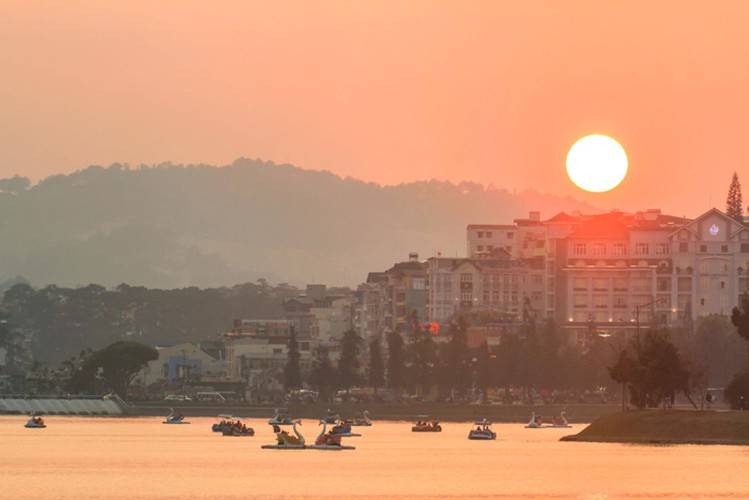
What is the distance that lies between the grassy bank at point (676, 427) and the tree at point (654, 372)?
3342mm

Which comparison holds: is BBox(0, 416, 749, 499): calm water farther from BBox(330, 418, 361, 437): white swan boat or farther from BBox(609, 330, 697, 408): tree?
BBox(609, 330, 697, 408): tree

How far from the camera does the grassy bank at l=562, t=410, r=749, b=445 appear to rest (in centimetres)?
13338

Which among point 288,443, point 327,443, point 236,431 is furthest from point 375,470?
point 236,431

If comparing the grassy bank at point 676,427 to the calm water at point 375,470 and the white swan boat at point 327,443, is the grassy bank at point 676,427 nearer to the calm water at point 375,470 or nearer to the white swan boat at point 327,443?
the calm water at point 375,470

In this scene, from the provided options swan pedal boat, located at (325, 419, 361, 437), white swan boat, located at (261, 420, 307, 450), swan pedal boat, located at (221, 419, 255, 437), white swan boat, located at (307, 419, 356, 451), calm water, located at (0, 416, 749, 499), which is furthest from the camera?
swan pedal boat, located at (221, 419, 255, 437)

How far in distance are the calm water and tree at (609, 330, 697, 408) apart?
6.61 m

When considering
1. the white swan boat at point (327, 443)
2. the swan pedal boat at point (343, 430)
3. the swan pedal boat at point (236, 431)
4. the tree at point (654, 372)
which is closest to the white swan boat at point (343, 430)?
the swan pedal boat at point (343, 430)

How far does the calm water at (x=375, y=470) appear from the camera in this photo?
4124 inches

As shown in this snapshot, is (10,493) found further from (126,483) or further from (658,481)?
(658,481)

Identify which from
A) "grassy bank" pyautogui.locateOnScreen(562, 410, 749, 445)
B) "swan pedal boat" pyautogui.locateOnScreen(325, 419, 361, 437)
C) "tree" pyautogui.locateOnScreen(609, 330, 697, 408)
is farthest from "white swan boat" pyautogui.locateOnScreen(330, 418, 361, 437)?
"grassy bank" pyautogui.locateOnScreen(562, 410, 749, 445)

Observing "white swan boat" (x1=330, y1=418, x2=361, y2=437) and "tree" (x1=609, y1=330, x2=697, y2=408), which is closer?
"tree" (x1=609, y1=330, x2=697, y2=408)

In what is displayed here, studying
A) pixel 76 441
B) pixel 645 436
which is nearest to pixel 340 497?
pixel 645 436

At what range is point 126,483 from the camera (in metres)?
112

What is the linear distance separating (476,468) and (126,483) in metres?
23.2
